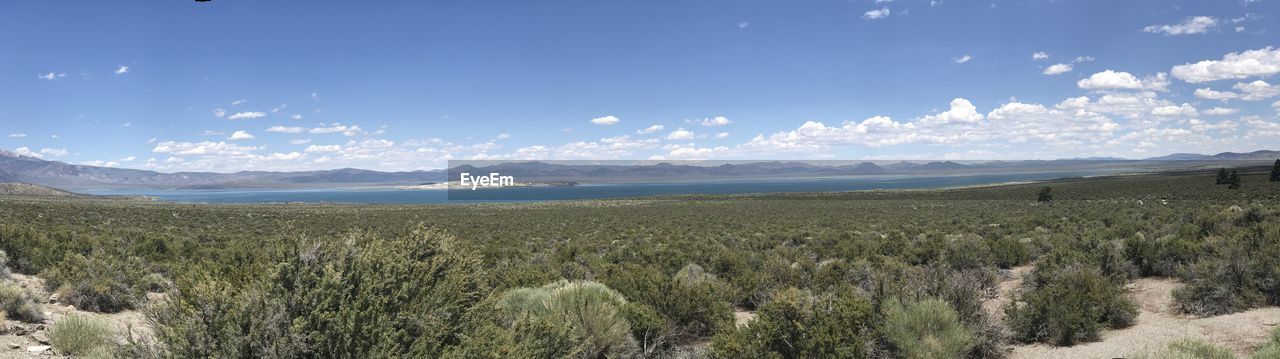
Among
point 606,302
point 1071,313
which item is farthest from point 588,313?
point 1071,313

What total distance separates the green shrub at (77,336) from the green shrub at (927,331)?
8392 millimetres

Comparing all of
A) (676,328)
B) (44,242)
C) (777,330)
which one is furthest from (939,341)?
(44,242)

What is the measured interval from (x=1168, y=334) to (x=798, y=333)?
202 inches

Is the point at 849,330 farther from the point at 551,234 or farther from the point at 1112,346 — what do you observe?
the point at 551,234

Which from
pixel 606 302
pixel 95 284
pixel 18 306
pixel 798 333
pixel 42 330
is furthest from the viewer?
pixel 95 284

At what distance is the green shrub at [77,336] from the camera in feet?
20.8

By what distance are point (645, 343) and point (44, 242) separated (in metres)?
15.5

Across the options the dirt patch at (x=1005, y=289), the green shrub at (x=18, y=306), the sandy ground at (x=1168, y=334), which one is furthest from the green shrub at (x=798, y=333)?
the green shrub at (x=18, y=306)

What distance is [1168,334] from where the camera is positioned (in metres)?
7.45

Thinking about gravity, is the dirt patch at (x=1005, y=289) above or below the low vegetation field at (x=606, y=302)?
below

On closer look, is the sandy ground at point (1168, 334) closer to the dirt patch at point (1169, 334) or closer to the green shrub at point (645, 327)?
the dirt patch at point (1169, 334)

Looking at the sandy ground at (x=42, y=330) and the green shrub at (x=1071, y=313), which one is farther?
the green shrub at (x=1071, y=313)

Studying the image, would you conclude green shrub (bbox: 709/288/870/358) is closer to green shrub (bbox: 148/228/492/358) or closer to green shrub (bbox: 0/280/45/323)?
green shrub (bbox: 148/228/492/358)

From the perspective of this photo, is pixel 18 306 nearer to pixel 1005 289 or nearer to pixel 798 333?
pixel 798 333
